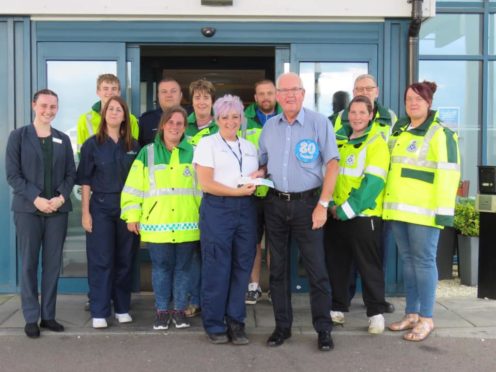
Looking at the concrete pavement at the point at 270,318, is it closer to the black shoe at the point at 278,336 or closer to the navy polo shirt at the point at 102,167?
the black shoe at the point at 278,336

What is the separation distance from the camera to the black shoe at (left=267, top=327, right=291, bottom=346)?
4488mm

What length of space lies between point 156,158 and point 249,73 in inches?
208

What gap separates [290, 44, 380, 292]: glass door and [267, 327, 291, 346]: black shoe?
4.85ft

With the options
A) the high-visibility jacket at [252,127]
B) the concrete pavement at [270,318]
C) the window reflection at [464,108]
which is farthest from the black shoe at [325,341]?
the window reflection at [464,108]

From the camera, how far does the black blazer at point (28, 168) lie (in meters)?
4.54

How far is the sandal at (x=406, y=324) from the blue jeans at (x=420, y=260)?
9 cm

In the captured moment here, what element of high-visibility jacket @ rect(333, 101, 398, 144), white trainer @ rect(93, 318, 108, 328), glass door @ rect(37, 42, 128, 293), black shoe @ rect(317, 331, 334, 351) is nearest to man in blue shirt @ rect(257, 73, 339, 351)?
black shoe @ rect(317, 331, 334, 351)

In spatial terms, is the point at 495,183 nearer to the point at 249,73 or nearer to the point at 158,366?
the point at 158,366

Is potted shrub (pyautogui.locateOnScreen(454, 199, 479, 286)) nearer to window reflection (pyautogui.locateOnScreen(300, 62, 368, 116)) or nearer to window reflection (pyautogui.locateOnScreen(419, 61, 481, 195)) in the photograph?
window reflection (pyautogui.locateOnScreen(419, 61, 481, 195))

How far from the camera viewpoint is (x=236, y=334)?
14.9ft

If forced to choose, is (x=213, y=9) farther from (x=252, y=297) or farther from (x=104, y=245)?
(x=252, y=297)

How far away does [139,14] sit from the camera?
580cm

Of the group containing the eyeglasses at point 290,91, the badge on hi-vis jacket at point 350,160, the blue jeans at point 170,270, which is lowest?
the blue jeans at point 170,270

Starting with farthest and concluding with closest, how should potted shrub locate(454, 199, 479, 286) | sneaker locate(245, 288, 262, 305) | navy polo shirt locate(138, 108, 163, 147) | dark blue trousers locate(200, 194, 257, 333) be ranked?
1. potted shrub locate(454, 199, 479, 286)
2. sneaker locate(245, 288, 262, 305)
3. navy polo shirt locate(138, 108, 163, 147)
4. dark blue trousers locate(200, 194, 257, 333)
